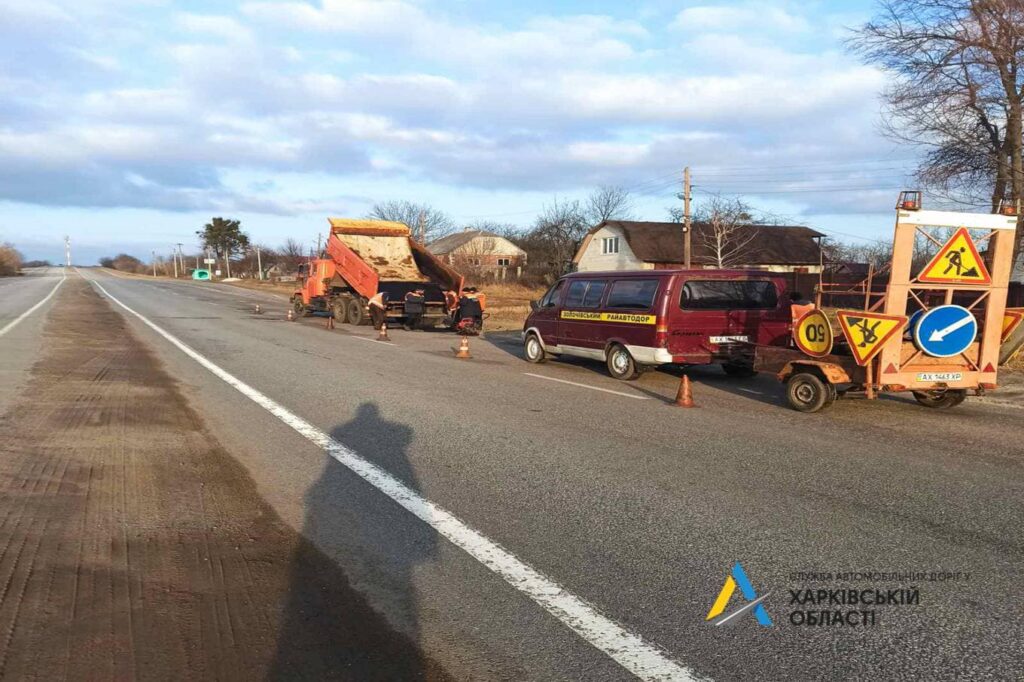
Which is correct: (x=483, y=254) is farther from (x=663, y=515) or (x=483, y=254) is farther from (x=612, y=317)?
(x=663, y=515)

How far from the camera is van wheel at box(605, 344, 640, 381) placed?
39.0ft

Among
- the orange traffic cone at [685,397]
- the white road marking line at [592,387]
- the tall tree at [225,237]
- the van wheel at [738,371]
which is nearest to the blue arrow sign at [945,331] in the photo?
the orange traffic cone at [685,397]

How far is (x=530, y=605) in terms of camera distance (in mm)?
3676

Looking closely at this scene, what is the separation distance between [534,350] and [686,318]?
12.8ft

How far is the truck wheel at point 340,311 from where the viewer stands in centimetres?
2486

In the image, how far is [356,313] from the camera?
24.1 metres

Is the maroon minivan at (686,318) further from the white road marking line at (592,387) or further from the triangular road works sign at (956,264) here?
the triangular road works sign at (956,264)

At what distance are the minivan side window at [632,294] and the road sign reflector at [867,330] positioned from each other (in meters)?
3.49

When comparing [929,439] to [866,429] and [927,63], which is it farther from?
[927,63]

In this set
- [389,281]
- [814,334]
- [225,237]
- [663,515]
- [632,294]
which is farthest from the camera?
[225,237]

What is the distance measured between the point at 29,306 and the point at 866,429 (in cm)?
3155

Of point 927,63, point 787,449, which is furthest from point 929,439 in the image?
point 927,63

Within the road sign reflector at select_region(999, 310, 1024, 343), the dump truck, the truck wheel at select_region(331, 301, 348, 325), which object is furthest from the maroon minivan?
the truck wheel at select_region(331, 301, 348, 325)

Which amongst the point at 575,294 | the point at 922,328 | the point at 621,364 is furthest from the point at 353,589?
the point at 575,294
